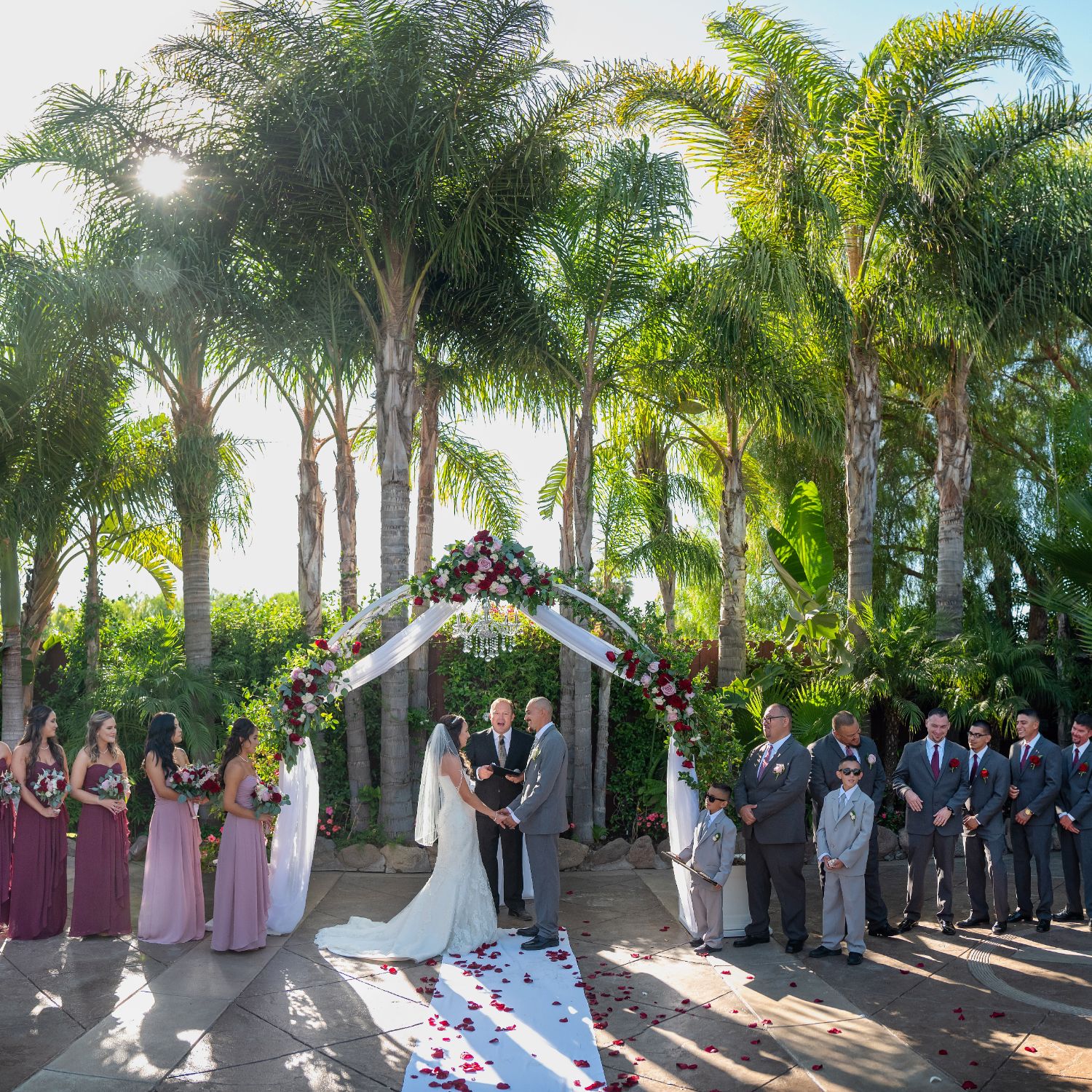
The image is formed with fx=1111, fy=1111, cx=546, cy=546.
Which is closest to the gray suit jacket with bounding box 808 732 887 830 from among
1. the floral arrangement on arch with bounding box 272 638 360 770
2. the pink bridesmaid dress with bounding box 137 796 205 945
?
the floral arrangement on arch with bounding box 272 638 360 770

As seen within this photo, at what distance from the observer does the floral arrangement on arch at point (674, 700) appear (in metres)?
9.40

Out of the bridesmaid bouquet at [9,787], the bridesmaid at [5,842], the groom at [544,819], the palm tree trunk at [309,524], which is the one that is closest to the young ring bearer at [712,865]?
the groom at [544,819]

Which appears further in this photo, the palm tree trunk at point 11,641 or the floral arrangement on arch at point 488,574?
the palm tree trunk at point 11,641

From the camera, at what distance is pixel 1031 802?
9367 mm

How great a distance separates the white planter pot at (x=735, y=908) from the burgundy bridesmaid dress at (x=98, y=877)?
484 centimetres

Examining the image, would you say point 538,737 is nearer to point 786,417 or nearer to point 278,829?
point 278,829

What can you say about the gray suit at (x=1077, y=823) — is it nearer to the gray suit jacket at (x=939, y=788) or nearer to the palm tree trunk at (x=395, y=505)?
the gray suit jacket at (x=939, y=788)

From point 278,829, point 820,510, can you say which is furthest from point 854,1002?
point 820,510

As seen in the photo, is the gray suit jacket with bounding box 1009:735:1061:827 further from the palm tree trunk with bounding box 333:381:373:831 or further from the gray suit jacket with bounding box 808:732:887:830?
the palm tree trunk with bounding box 333:381:373:831

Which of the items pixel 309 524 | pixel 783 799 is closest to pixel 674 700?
pixel 783 799

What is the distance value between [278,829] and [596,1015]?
3840mm

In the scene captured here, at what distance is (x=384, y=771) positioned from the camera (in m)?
12.2

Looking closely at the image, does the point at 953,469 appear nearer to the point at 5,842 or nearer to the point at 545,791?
the point at 545,791

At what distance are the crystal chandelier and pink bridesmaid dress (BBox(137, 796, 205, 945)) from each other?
4.78 metres
